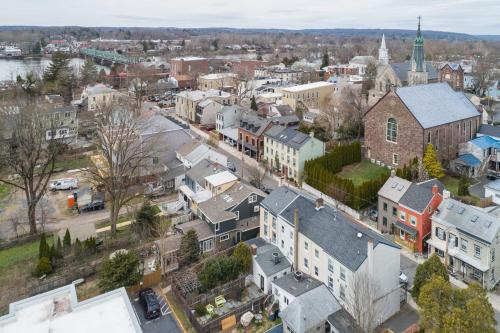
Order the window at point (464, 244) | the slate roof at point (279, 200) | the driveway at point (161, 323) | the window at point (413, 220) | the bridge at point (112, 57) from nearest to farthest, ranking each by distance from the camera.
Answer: the driveway at point (161, 323), the window at point (464, 244), the slate roof at point (279, 200), the window at point (413, 220), the bridge at point (112, 57)

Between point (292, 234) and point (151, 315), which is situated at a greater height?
point (292, 234)

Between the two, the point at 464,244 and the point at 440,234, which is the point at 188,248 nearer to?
the point at 440,234

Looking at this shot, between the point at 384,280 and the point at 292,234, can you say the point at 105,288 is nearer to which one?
the point at 292,234

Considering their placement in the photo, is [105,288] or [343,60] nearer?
[105,288]

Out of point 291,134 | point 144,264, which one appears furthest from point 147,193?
point 291,134

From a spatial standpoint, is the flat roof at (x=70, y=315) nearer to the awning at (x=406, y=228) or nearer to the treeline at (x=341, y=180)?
the awning at (x=406, y=228)

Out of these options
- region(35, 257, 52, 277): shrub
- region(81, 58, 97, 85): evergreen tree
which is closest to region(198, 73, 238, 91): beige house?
region(81, 58, 97, 85): evergreen tree

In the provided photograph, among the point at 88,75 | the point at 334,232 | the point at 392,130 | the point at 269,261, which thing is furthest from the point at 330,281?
the point at 88,75

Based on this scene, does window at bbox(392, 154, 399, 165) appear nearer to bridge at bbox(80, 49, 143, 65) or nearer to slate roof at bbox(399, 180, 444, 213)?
slate roof at bbox(399, 180, 444, 213)

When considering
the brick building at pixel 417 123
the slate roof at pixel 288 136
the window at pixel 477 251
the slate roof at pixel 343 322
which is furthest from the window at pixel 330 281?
the brick building at pixel 417 123
